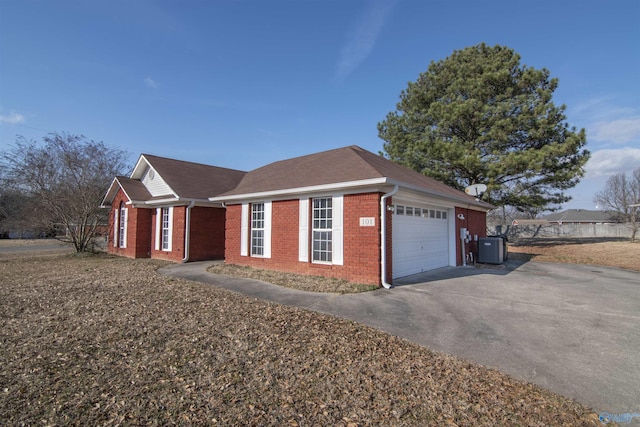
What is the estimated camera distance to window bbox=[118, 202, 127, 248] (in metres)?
17.2

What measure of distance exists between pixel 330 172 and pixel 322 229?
1.95m

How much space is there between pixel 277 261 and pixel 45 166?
48.4 feet

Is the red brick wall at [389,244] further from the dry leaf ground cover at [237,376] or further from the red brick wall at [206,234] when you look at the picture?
the red brick wall at [206,234]

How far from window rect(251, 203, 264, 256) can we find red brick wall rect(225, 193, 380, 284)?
1.22 ft

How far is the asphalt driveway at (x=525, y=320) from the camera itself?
3.64m

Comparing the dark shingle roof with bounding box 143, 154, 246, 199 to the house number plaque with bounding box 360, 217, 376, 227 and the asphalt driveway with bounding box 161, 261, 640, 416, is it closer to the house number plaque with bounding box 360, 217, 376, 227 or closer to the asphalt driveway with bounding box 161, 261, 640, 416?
the asphalt driveway with bounding box 161, 261, 640, 416

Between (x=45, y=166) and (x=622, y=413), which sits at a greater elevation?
(x=45, y=166)

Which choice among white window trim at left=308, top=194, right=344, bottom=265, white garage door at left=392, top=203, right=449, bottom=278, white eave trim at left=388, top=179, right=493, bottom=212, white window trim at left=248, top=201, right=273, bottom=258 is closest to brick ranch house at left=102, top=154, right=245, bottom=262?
white window trim at left=248, top=201, right=273, bottom=258

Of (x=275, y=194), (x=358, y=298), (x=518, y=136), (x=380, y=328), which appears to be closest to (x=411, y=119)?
(x=518, y=136)

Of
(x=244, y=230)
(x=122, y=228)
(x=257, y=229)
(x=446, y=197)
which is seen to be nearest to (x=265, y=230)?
(x=257, y=229)

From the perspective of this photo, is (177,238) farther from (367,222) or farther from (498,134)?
(498,134)

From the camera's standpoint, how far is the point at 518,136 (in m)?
18.7

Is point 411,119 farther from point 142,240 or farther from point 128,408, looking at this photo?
point 128,408

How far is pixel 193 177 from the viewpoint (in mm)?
16266
